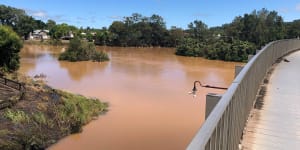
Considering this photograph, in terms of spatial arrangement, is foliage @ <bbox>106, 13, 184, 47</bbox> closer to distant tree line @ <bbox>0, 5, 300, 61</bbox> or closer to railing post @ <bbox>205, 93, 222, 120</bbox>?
distant tree line @ <bbox>0, 5, 300, 61</bbox>

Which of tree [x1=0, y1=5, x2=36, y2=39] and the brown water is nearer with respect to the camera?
the brown water

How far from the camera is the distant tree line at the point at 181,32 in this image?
1853 inches

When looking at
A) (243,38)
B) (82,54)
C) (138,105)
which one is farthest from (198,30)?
(138,105)

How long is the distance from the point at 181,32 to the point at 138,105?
4804cm

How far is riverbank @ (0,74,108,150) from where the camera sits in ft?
32.2

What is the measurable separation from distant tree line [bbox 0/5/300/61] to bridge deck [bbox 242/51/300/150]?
38.0m

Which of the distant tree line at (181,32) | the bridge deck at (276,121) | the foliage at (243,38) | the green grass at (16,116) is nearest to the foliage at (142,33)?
the distant tree line at (181,32)

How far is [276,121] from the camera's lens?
406 centimetres

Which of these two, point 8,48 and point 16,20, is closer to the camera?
point 8,48

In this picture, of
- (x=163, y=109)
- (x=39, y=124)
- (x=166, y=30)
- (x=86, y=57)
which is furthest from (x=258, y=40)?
(x=39, y=124)

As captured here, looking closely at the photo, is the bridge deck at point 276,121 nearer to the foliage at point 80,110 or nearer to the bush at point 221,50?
the foliage at point 80,110

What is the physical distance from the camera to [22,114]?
11195 mm

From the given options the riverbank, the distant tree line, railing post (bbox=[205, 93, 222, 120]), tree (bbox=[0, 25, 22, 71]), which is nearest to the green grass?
the riverbank

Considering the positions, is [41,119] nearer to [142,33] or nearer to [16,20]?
[142,33]
